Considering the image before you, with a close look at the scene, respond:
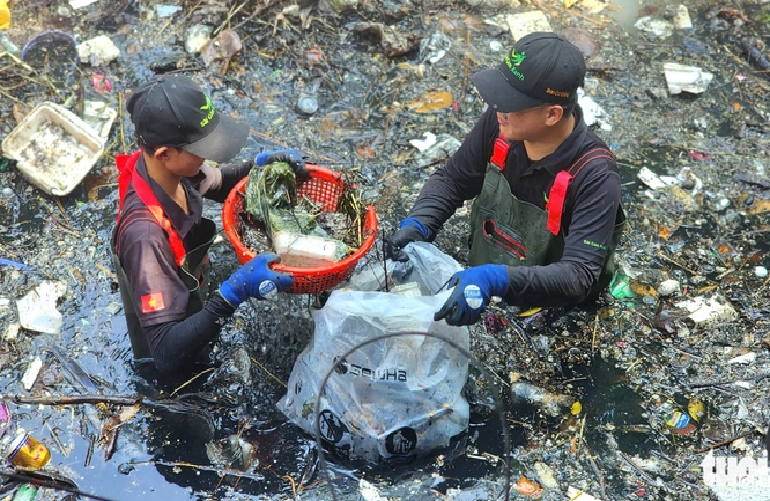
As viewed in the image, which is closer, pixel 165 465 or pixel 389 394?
pixel 389 394

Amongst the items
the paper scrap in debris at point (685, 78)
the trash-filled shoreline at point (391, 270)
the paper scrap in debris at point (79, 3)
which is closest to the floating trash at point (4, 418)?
the trash-filled shoreline at point (391, 270)

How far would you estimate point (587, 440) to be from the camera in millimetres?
3303

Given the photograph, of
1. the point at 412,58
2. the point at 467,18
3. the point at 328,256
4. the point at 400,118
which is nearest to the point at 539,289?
the point at 328,256

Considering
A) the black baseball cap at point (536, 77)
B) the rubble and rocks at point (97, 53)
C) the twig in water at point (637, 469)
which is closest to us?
the black baseball cap at point (536, 77)

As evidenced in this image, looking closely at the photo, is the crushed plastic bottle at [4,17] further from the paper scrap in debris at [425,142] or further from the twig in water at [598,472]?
the twig in water at [598,472]

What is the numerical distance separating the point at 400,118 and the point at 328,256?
8.44ft

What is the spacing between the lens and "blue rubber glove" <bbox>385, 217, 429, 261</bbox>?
341cm

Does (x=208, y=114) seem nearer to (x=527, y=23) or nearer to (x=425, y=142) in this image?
(x=425, y=142)

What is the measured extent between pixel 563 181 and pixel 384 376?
124 centimetres

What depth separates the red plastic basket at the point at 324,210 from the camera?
→ 9.24 ft

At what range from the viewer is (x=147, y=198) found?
2896 mm

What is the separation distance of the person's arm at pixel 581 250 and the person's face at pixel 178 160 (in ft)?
4.87

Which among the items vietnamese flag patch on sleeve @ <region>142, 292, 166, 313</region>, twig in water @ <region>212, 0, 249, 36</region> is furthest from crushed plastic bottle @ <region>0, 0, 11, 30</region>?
vietnamese flag patch on sleeve @ <region>142, 292, 166, 313</region>

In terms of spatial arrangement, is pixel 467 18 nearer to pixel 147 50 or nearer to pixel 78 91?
pixel 147 50
